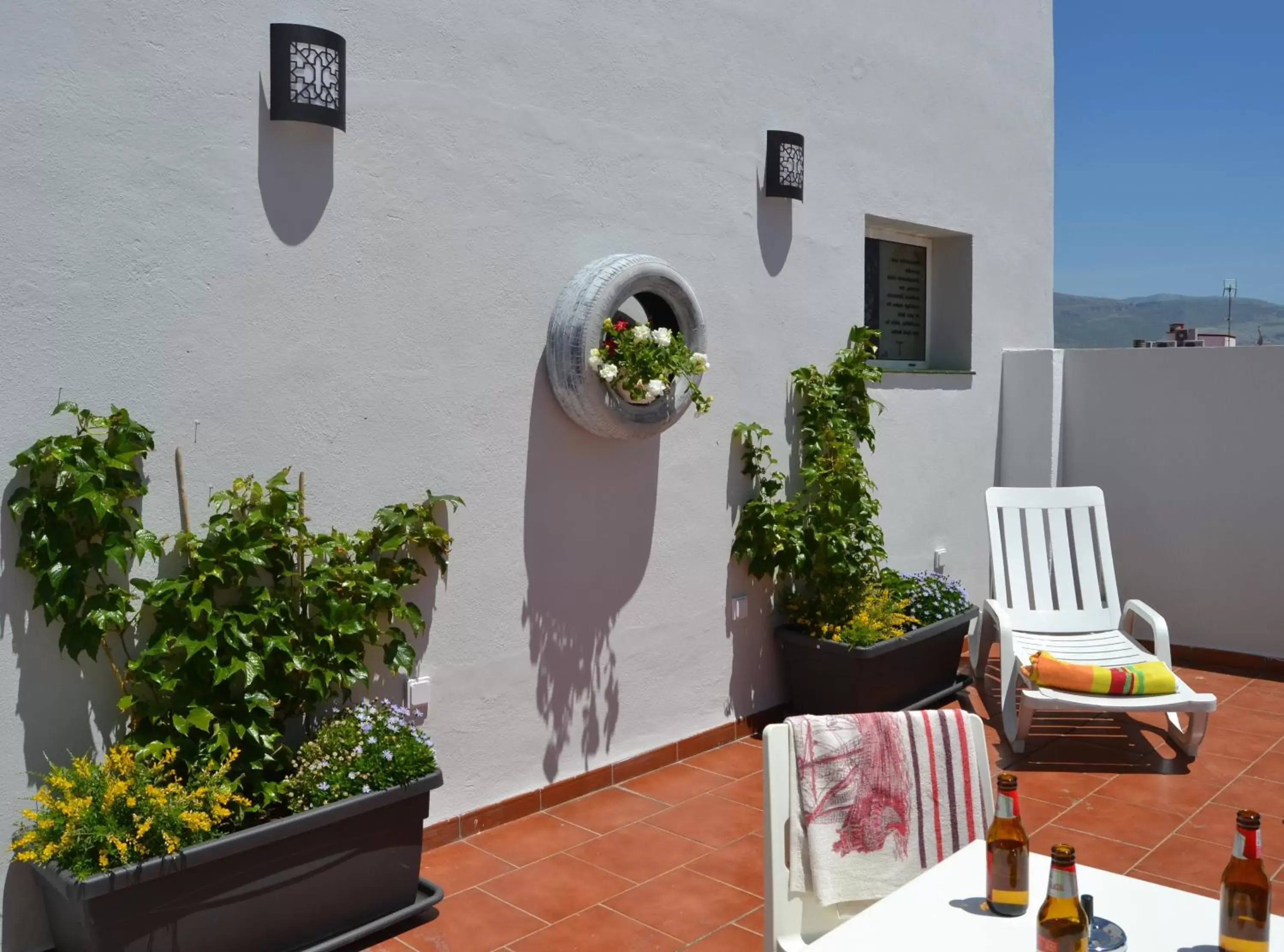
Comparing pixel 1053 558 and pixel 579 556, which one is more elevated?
pixel 579 556

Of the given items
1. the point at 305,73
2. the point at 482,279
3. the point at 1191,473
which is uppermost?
the point at 305,73

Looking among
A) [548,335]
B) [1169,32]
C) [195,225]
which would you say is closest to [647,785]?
[548,335]

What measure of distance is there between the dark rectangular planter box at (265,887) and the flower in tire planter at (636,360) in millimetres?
1467

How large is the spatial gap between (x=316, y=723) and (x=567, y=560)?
1098mm

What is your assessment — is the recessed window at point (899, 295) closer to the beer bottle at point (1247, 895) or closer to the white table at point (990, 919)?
the white table at point (990, 919)

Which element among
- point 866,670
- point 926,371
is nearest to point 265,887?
point 866,670

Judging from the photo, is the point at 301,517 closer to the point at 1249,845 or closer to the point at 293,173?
the point at 293,173

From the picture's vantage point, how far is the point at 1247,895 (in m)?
1.63

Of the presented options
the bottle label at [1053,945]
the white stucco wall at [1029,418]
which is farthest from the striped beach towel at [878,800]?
the white stucco wall at [1029,418]

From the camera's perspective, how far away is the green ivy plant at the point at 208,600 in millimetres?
2662

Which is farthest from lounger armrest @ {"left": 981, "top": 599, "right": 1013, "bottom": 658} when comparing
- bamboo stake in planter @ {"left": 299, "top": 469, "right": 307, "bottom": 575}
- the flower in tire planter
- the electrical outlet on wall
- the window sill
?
bamboo stake in planter @ {"left": 299, "top": 469, "right": 307, "bottom": 575}

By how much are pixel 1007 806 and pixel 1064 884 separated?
8.9 inches

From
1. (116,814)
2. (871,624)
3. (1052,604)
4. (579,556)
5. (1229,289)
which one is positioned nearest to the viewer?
(116,814)

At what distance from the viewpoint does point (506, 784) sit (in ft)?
12.5
